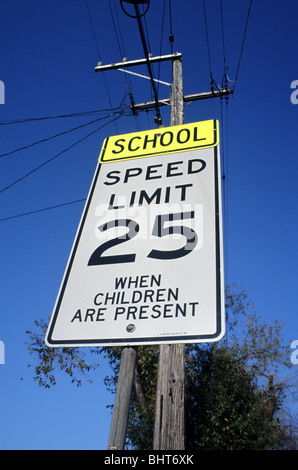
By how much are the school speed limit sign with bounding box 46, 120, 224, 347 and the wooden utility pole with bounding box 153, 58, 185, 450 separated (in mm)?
2414

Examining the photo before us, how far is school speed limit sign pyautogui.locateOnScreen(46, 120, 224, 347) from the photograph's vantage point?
57.6 inches

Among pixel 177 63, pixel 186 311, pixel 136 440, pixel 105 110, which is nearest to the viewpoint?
pixel 186 311

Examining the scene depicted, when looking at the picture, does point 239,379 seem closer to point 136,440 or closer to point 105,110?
point 136,440

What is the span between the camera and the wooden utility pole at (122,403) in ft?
4.35

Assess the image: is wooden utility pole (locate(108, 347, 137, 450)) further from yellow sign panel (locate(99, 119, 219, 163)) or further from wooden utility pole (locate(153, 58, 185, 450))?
wooden utility pole (locate(153, 58, 185, 450))

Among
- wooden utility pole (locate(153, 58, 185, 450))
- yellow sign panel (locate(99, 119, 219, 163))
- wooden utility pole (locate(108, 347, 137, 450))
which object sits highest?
yellow sign panel (locate(99, 119, 219, 163))

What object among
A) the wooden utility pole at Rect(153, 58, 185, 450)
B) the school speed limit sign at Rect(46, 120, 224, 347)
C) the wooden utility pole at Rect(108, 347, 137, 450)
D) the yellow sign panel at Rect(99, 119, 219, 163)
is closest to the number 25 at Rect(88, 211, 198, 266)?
the school speed limit sign at Rect(46, 120, 224, 347)

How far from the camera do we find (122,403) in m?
→ 1.41

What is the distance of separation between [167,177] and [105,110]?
6621mm

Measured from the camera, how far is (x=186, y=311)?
4.77ft

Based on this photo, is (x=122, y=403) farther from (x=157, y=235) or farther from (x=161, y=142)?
(x=161, y=142)

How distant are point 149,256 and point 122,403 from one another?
669 mm

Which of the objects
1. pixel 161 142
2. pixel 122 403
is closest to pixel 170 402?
pixel 122 403
